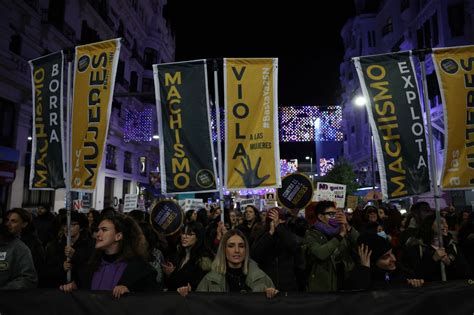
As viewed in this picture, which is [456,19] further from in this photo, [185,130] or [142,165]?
[142,165]

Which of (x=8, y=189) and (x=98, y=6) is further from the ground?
(x=98, y=6)

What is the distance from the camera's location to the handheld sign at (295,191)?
20.8 feet

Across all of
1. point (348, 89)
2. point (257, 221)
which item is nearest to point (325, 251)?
point (257, 221)

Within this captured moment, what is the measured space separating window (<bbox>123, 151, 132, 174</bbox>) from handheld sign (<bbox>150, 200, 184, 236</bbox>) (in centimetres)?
2609

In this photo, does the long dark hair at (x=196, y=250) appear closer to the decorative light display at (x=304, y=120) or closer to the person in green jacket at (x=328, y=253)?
the person in green jacket at (x=328, y=253)

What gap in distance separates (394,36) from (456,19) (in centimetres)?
1126

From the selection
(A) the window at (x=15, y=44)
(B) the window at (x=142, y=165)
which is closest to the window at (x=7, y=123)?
(A) the window at (x=15, y=44)

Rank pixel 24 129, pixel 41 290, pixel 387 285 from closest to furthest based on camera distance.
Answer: pixel 41 290 → pixel 387 285 → pixel 24 129

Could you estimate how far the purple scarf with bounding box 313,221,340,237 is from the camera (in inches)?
194

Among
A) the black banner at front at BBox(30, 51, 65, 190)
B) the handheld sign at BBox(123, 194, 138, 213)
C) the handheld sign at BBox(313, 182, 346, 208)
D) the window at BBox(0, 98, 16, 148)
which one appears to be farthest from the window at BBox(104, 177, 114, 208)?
the black banner at front at BBox(30, 51, 65, 190)

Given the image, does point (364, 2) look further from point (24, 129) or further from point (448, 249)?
point (448, 249)

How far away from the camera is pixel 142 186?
37.1 meters

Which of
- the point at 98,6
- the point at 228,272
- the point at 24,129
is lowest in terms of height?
the point at 228,272

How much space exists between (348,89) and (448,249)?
154 ft
